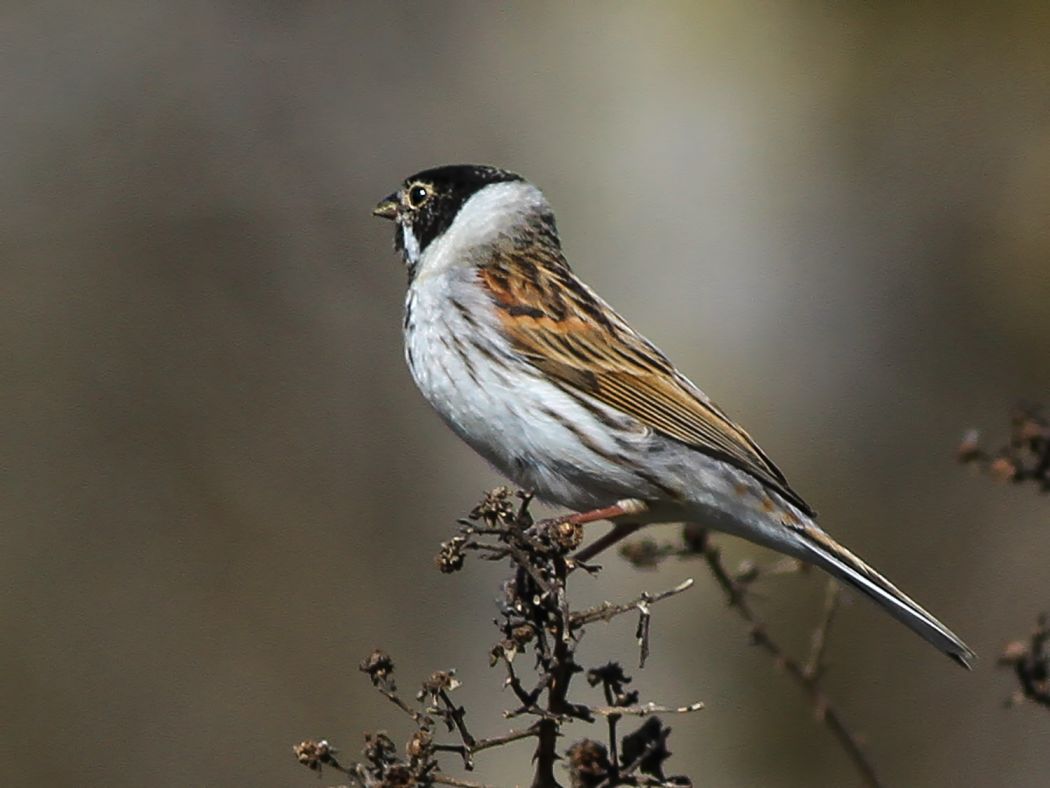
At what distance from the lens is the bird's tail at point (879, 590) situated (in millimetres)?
4379

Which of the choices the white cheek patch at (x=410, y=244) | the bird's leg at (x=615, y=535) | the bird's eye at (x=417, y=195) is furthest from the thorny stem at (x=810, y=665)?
the bird's eye at (x=417, y=195)

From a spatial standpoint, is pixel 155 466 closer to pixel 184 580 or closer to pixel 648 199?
pixel 184 580

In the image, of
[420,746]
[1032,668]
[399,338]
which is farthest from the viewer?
[399,338]

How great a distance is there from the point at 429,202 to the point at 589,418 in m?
1.20

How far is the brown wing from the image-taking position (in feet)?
16.3

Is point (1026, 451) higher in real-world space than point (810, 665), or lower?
higher

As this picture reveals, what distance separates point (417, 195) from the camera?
579cm

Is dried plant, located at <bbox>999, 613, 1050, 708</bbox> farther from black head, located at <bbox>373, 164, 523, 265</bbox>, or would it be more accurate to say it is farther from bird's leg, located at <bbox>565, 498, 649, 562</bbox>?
black head, located at <bbox>373, 164, 523, 265</bbox>

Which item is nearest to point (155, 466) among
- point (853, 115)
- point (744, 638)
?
point (744, 638)

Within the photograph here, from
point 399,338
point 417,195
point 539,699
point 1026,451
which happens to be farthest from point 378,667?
point 399,338

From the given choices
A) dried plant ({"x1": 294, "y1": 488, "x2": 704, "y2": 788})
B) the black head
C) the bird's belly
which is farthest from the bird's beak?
dried plant ({"x1": 294, "y1": 488, "x2": 704, "y2": 788})

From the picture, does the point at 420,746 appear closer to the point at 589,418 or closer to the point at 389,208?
the point at 589,418

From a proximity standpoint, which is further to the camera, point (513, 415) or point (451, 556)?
point (513, 415)

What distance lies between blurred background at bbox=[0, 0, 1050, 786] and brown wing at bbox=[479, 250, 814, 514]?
4.26 m
